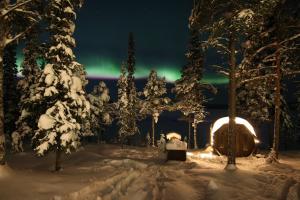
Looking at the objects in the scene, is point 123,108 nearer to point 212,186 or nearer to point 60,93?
point 60,93

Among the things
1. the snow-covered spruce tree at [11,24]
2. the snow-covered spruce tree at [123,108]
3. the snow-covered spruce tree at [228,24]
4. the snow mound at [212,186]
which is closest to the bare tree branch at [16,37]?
the snow-covered spruce tree at [11,24]

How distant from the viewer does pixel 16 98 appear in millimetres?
45531

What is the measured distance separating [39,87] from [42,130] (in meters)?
2.23

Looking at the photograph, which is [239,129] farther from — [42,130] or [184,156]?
[42,130]

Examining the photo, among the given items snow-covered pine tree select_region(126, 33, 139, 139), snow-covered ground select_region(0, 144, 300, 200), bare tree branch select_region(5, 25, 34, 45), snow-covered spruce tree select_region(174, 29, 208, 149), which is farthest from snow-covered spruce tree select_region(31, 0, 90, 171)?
snow-covered pine tree select_region(126, 33, 139, 139)

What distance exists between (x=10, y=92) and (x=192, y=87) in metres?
22.3

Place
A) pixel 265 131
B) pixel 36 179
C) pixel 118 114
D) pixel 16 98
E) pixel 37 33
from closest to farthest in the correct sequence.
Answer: pixel 36 179, pixel 37 33, pixel 16 98, pixel 118 114, pixel 265 131

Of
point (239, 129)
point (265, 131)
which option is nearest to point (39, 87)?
point (239, 129)

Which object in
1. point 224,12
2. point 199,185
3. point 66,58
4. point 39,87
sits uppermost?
point 224,12

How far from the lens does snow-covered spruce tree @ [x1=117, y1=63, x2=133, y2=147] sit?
61.8 m

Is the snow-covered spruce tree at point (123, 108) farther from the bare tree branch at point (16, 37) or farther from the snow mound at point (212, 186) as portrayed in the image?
the snow mound at point (212, 186)

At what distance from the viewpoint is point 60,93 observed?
18.9 metres

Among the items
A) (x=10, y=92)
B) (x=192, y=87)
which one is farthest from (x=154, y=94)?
(x=10, y=92)

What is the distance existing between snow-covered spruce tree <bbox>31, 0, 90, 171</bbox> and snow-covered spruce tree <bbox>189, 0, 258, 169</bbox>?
603 centimetres
